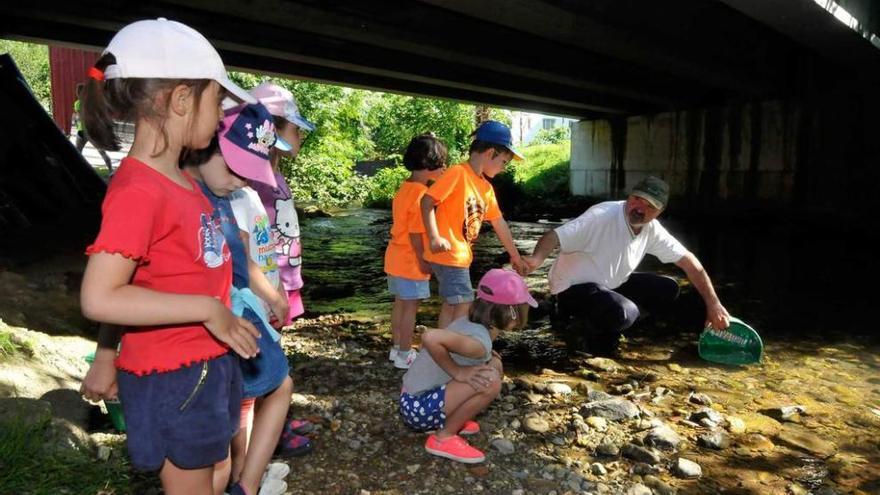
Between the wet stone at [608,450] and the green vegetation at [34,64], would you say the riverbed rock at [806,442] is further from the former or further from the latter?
the green vegetation at [34,64]

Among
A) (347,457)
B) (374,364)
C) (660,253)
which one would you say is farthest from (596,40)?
(347,457)

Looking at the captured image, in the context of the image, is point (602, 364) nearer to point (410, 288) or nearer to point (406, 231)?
point (410, 288)

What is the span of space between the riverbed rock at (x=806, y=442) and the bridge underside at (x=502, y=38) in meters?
6.16

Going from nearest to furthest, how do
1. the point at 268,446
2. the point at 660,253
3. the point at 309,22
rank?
the point at 268,446, the point at 660,253, the point at 309,22

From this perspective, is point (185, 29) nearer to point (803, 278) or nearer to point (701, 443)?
point (701, 443)

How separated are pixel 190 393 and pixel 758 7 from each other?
28.3ft

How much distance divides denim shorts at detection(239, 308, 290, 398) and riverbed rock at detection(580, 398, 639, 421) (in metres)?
1.88

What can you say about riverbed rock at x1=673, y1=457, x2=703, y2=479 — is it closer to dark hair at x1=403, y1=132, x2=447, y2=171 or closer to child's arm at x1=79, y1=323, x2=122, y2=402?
dark hair at x1=403, y1=132, x2=447, y2=171

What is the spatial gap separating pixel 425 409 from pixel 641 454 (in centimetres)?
106

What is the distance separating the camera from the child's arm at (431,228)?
3611 millimetres

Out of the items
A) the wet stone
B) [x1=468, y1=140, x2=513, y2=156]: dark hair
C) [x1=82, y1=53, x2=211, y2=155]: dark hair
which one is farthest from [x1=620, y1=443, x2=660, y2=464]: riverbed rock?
[x1=82, y1=53, x2=211, y2=155]: dark hair

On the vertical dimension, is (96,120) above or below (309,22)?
below

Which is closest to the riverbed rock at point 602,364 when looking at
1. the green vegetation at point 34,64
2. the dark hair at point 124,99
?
the dark hair at point 124,99

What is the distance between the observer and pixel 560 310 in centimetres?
485
